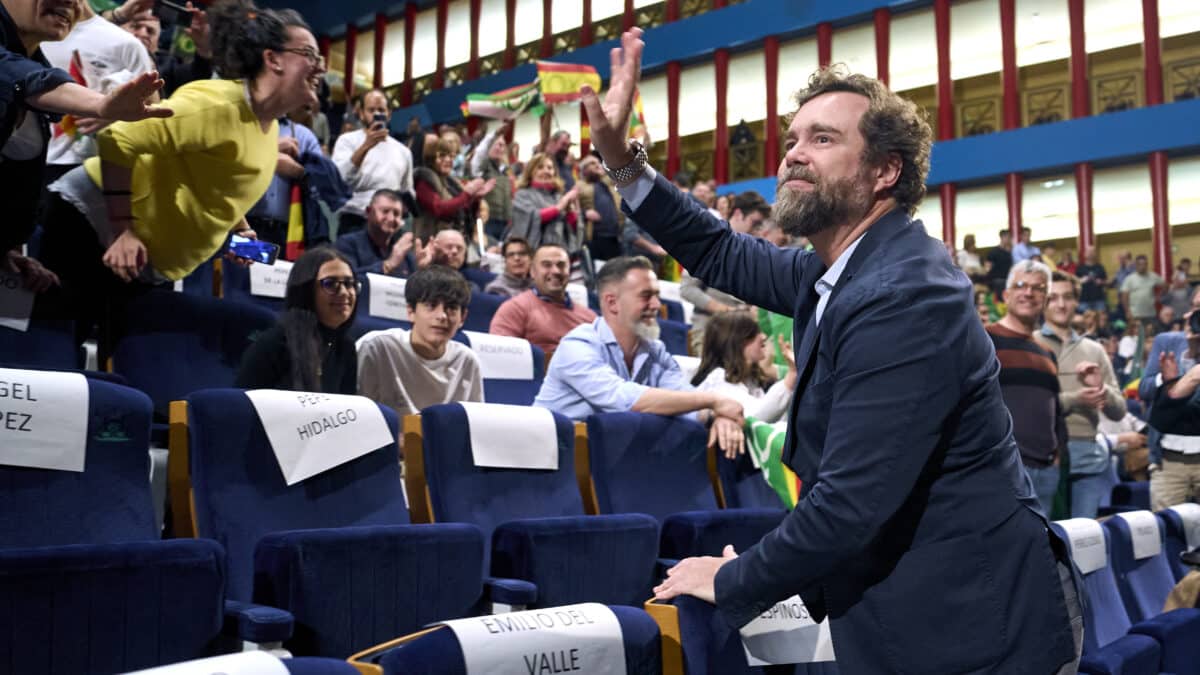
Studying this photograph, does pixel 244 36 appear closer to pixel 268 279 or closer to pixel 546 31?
pixel 268 279

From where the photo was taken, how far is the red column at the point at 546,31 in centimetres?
1102

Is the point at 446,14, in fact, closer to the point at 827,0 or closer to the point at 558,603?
the point at 827,0

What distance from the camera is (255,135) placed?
1880 mm

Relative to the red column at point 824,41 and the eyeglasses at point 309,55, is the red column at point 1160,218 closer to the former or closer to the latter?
the red column at point 824,41

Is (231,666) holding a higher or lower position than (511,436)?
lower

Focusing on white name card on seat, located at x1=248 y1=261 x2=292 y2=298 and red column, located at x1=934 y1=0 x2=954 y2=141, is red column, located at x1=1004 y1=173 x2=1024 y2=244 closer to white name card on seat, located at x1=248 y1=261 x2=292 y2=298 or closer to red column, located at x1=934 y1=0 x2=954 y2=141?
red column, located at x1=934 y1=0 x2=954 y2=141

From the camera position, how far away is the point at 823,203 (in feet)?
3.20

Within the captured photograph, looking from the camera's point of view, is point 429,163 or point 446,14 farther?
point 446,14

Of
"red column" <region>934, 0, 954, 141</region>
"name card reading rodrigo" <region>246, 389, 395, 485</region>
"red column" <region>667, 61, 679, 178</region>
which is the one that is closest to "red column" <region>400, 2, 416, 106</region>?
"red column" <region>667, 61, 679, 178</region>

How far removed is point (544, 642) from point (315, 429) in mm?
748

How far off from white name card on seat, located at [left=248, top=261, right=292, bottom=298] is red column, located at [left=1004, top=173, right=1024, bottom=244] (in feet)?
24.2

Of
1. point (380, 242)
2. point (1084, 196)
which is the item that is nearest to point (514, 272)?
point (380, 242)

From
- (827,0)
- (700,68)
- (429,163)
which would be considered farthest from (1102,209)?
(429,163)

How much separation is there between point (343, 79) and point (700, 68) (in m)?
4.39
